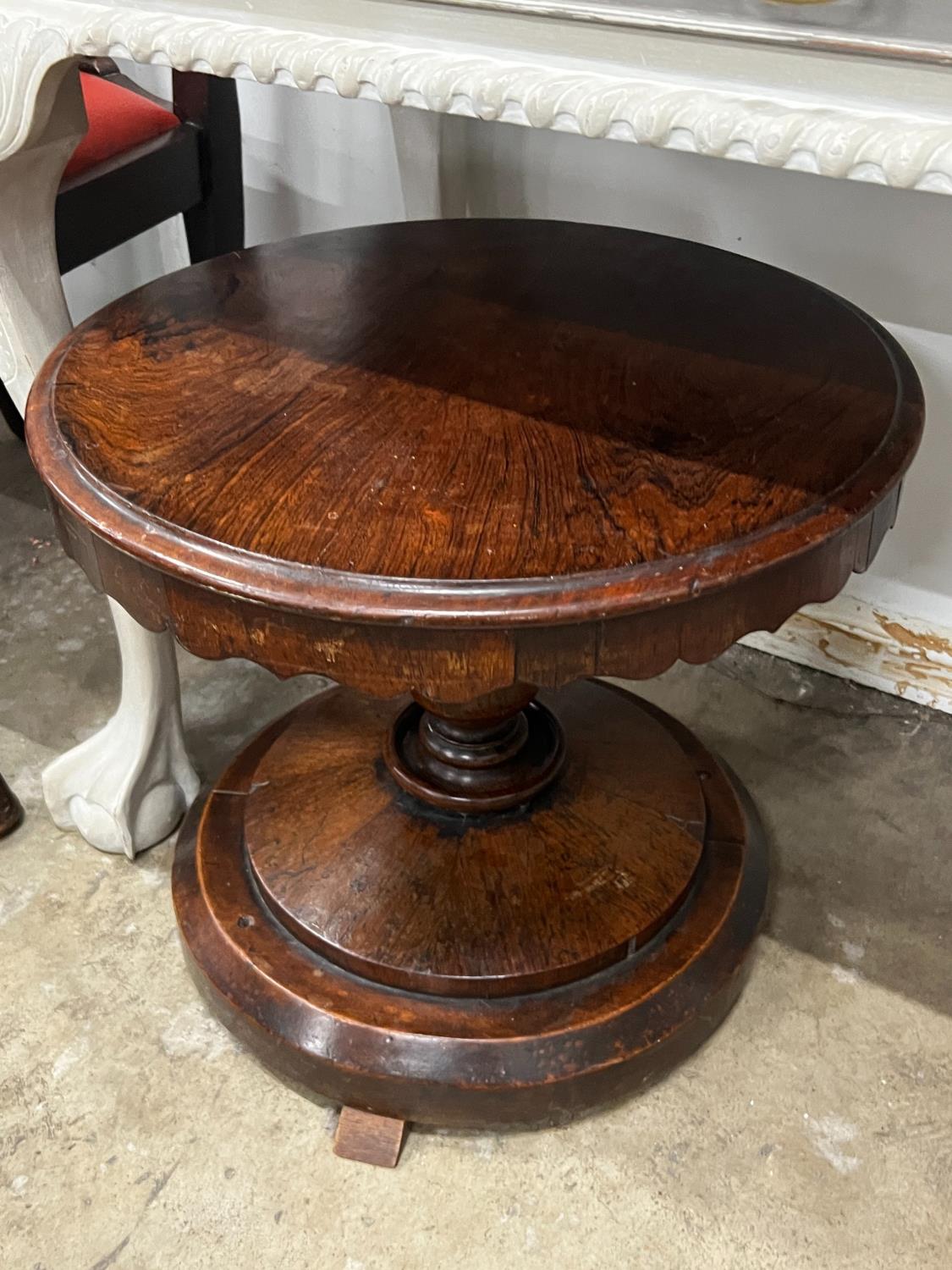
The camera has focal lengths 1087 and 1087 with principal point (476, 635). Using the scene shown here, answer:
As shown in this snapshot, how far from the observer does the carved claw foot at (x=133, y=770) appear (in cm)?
113

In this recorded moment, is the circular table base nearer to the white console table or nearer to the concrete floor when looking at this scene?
the concrete floor

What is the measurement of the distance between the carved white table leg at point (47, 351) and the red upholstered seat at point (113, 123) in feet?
0.98

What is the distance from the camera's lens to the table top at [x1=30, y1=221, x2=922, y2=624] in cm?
62

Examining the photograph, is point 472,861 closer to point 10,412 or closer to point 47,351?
Result: point 47,351

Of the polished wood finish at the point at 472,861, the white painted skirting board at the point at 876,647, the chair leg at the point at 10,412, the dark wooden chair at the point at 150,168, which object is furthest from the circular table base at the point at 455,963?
the chair leg at the point at 10,412

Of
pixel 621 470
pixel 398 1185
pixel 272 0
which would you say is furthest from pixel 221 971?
pixel 272 0

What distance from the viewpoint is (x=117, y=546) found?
656mm

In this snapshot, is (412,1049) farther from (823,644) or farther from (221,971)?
(823,644)

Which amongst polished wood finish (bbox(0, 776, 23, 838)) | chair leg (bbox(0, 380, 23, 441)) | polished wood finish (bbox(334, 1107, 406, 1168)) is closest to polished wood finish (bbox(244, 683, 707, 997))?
polished wood finish (bbox(334, 1107, 406, 1168))

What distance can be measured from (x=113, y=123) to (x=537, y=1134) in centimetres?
113

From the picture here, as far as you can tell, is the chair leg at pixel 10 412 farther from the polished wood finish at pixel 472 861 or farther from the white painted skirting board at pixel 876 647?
the white painted skirting board at pixel 876 647

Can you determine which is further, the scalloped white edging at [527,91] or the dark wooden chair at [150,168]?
the dark wooden chair at [150,168]

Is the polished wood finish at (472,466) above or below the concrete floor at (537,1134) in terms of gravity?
above

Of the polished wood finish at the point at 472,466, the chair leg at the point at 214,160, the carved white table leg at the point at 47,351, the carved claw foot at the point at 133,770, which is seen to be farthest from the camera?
the chair leg at the point at 214,160
